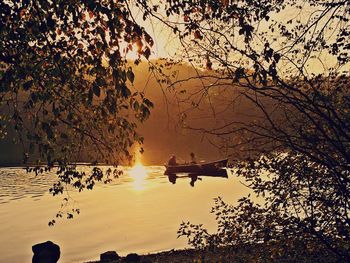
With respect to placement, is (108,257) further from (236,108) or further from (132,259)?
(236,108)

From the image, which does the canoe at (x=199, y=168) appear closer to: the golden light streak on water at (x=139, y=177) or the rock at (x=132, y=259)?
the golden light streak on water at (x=139, y=177)

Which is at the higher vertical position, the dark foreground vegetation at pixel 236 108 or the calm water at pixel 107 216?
the dark foreground vegetation at pixel 236 108

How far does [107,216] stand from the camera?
41.7 metres

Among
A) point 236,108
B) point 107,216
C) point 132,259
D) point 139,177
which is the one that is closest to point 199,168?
point 139,177

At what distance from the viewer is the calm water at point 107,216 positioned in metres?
29.2

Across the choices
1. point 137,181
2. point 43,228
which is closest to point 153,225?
point 43,228

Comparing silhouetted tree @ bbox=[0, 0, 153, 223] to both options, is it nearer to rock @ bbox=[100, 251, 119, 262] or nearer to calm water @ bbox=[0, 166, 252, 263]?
rock @ bbox=[100, 251, 119, 262]

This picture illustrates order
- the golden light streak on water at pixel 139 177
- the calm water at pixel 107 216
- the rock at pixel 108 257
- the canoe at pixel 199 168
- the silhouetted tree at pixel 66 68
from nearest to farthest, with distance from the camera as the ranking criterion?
the silhouetted tree at pixel 66 68 < the rock at pixel 108 257 < the calm water at pixel 107 216 < the canoe at pixel 199 168 < the golden light streak on water at pixel 139 177

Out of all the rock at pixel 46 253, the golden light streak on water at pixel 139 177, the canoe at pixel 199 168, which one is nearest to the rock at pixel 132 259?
the rock at pixel 46 253

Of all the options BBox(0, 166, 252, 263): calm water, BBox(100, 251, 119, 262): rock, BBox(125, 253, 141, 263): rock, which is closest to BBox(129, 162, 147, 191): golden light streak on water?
BBox(0, 166, 252, 263): calm water

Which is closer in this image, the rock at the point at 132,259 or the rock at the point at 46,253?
the rock at the point at 46,253

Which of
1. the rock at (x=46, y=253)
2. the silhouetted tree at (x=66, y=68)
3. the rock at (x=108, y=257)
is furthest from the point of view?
the rock at (x=108, y=257)

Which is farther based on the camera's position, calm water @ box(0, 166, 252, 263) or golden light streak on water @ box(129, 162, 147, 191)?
golden light streak on water @ box(129, 162, 147, 191)

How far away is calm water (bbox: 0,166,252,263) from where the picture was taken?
29188 mm
